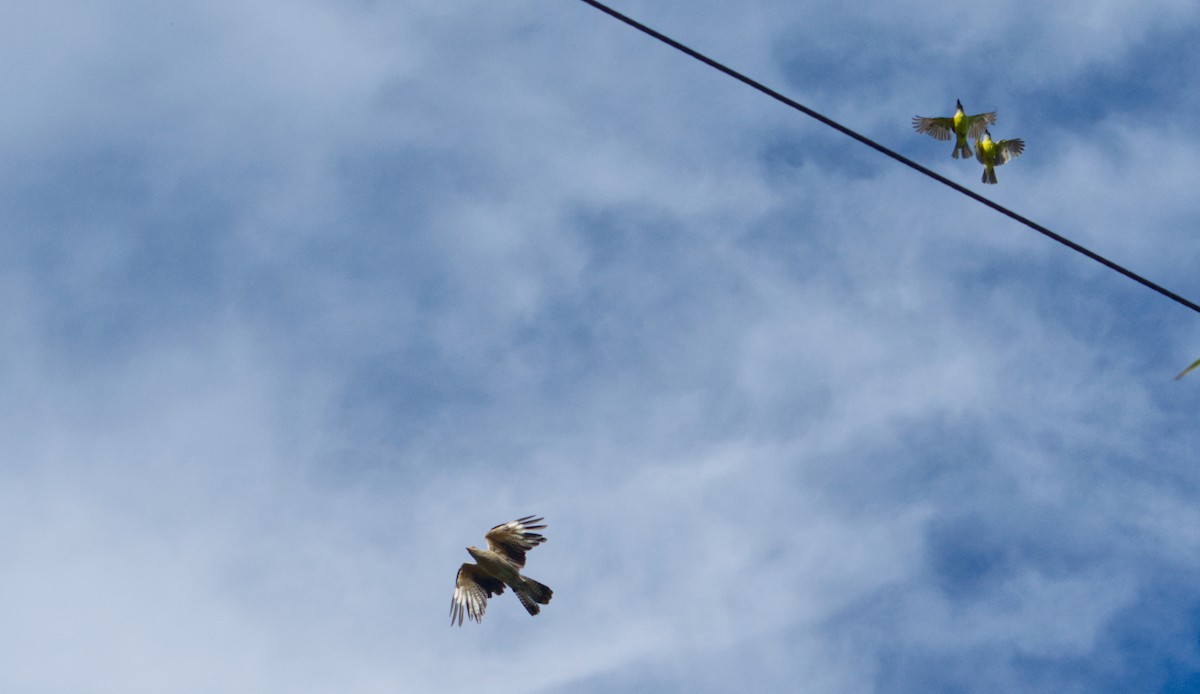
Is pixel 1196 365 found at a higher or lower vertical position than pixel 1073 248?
lower

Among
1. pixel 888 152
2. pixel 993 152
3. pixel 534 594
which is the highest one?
pixel 993 152

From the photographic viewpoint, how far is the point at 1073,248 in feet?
24.7

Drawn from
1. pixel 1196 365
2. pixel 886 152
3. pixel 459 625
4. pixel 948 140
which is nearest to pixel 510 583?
pixel 459 625

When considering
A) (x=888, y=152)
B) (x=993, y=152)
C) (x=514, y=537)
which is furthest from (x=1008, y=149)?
(x=888, y=152)

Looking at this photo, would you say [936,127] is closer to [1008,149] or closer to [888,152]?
[1008,149]

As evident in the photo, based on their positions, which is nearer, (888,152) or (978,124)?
(888,152)

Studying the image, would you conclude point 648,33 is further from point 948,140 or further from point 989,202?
point 948,140

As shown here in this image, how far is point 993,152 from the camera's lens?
67.9 ft

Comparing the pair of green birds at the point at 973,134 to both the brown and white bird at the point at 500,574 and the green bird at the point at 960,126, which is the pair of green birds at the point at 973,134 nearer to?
the green bird at the point at 960,126

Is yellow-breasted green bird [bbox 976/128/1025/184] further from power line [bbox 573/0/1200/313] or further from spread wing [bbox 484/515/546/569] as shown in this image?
power line [bbox 573/0/1200/313]

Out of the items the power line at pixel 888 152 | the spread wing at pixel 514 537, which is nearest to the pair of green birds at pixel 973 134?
the spread wing at pixel 514 537

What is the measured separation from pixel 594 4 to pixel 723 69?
0.78 meters

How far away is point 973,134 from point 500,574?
9.90 meters

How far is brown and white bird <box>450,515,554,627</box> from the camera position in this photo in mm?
18078
